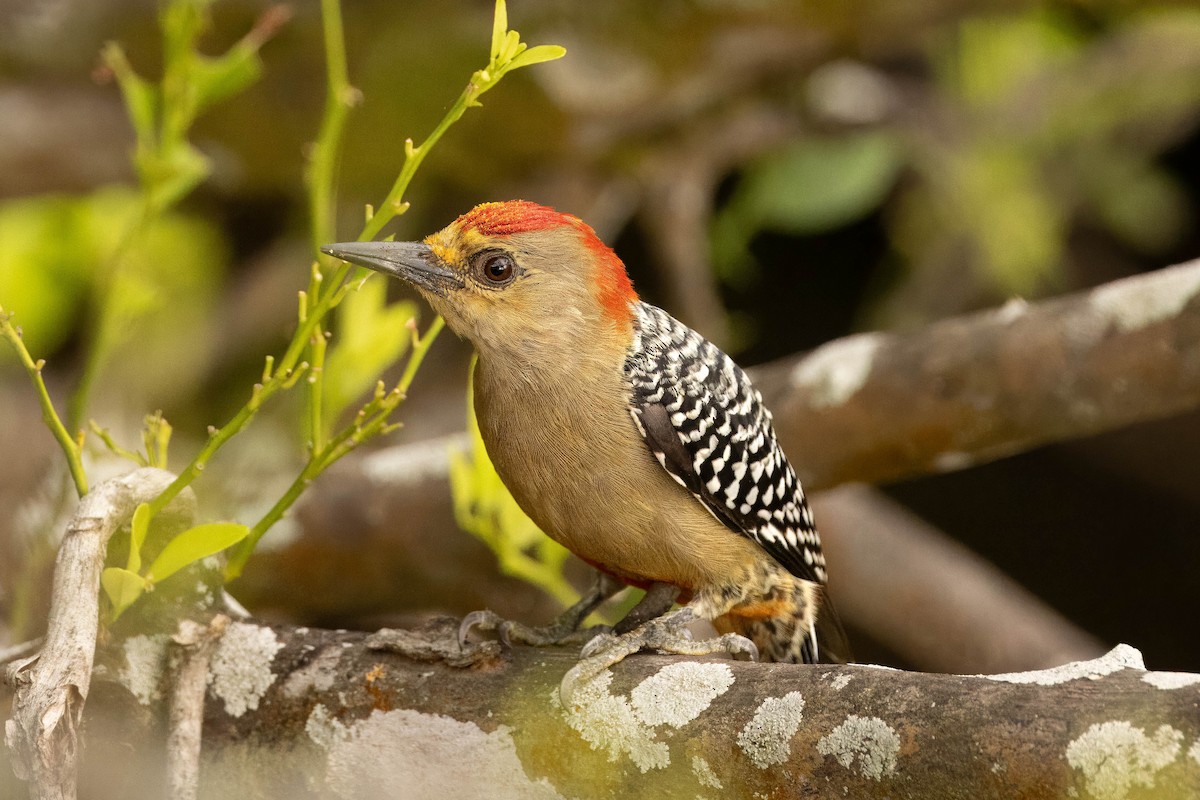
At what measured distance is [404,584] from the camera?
362cm

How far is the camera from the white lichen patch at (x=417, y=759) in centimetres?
175

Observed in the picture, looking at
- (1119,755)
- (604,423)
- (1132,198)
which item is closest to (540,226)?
(604,423)

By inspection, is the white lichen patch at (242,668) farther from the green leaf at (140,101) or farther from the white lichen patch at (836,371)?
the white lichen patch at (836,371)

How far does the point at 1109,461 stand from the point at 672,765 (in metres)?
4.46

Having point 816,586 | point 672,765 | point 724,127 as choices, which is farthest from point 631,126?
point 672,765

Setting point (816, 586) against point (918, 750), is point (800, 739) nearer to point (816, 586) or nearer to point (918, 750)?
point (918, 750)

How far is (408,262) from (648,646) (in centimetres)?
77

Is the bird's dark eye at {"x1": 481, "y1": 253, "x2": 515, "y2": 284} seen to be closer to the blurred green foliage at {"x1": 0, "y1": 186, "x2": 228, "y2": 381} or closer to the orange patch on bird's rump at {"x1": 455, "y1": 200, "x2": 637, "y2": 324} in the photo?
the orange patch on bird's rump at {"x1": 455, "y1": 200, "x2": 637, "y2": 324}

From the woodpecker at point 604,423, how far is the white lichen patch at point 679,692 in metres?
0.27

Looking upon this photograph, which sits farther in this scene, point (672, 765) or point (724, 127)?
point (724, 127)

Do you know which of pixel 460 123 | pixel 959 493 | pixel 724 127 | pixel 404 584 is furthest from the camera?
pixel 959 493

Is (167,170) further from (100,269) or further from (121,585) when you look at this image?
(100,269)

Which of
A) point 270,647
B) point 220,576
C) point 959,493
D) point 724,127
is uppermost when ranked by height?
point 724,127

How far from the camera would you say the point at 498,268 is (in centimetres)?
223
